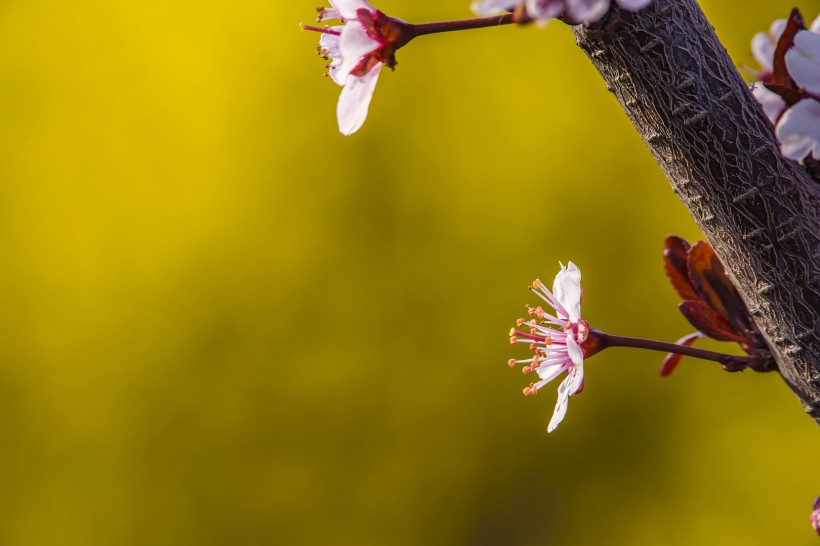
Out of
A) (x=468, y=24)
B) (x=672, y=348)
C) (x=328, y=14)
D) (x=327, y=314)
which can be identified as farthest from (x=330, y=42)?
(x=327, y=314)

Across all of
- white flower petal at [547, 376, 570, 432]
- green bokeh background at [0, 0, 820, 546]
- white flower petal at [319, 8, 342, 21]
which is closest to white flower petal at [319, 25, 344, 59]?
A: white flower petal at [319, 8, 342, 21]

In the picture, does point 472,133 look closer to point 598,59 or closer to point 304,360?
point 304,360

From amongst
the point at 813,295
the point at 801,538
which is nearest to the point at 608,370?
the point at 801,538

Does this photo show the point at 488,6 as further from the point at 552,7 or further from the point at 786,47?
the point at 786,47

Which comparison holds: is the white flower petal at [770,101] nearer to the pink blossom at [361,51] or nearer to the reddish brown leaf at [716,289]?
the reddish brown leaf at [716,289]

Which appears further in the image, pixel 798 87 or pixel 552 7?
pixel 798 87
